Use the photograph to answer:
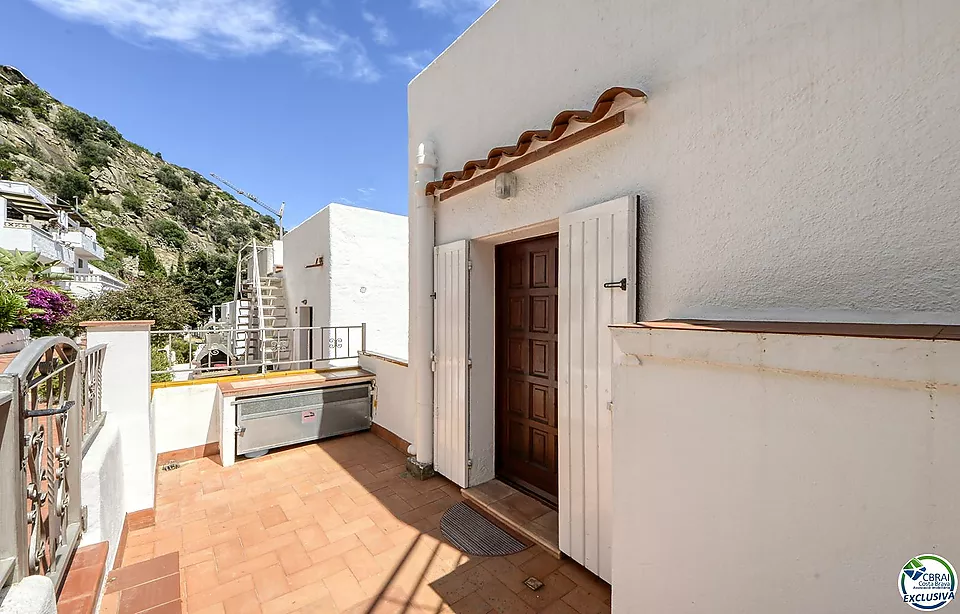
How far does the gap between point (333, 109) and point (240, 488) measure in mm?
13481

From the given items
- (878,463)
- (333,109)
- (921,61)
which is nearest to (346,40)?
(333,109)

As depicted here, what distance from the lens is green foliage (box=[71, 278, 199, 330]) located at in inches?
391

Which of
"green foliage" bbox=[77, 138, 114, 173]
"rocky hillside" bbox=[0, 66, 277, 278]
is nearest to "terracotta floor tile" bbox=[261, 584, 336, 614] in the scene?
"rocky hillside" bbox=[0, 66, 277, 278]

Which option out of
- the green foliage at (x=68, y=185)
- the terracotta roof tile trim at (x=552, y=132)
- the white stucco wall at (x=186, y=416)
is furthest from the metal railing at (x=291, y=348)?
the green foliage at (x=68, y=185)

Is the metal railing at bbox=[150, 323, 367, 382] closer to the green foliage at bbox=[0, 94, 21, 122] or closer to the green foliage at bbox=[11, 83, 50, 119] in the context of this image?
the green foliage at bbox=[0, 94, 21, 122]

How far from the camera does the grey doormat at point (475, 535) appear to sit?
3100 mm

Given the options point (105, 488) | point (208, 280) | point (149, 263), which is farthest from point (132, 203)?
point (105, 488)

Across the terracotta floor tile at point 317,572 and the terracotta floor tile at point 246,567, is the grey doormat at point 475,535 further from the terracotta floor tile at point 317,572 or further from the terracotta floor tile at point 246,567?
the terracotta floor tile at point 246,567

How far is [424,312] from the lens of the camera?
14.3ft

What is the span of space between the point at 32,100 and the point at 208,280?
93.8 ft

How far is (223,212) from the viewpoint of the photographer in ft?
180

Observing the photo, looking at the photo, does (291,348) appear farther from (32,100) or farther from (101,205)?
(32,100)

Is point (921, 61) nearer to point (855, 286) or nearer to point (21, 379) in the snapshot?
point (855, 286)

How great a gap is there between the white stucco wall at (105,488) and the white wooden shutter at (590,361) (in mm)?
2882
